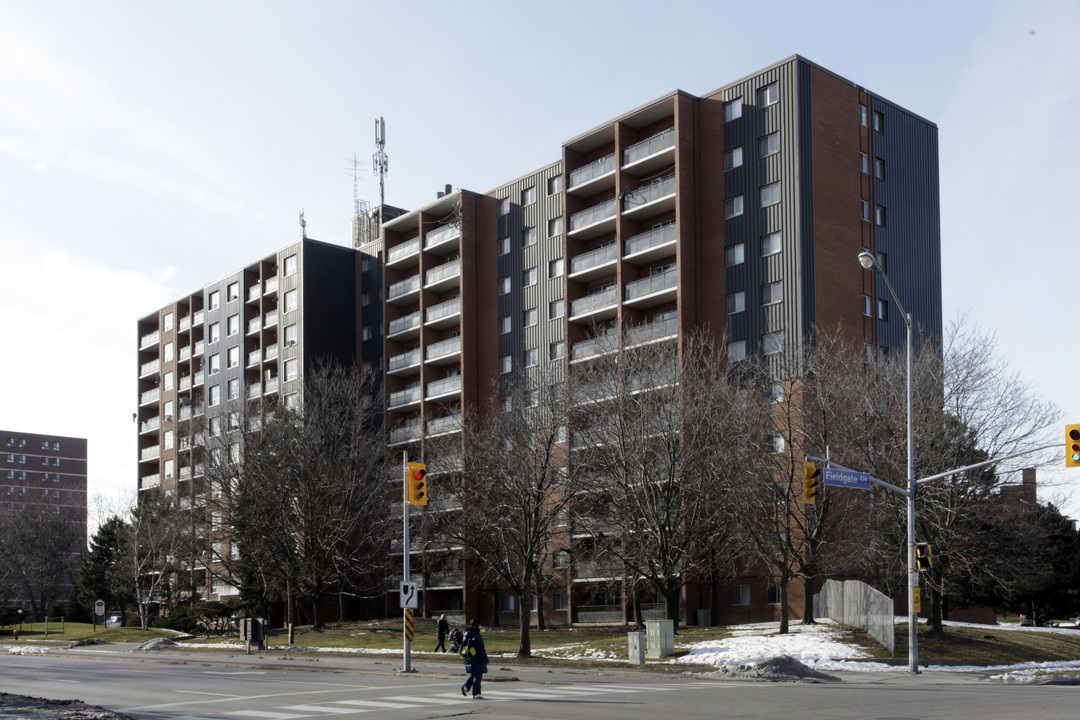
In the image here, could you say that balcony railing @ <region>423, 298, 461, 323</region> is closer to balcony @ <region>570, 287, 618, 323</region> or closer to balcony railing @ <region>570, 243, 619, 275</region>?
balcony railing @ <region>570, 243, 619, 275</region>

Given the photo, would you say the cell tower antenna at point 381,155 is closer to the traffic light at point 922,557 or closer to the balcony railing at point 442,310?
the balcony railing at point 442,310

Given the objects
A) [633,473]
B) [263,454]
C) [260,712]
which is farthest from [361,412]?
[260,712]

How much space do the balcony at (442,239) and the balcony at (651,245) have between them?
17100mm

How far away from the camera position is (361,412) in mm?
64750

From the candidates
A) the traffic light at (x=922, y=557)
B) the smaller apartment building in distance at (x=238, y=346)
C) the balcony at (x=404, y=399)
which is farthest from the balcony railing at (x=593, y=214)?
the traffic light at (x=922, y=557)

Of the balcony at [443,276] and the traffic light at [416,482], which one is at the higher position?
the balcony at [443,276]

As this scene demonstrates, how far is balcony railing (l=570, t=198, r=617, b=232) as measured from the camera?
6206 centimetres

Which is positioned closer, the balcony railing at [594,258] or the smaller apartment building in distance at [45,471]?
the balcony railing at [594,258]

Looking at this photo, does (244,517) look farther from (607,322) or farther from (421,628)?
(607,322)

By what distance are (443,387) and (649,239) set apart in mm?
21025

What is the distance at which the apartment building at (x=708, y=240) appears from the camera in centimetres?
5466

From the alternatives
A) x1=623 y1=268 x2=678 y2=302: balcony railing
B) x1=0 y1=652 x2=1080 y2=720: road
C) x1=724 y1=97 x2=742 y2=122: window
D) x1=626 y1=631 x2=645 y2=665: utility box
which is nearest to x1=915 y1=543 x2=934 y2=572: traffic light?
x1=0 y1=652 x2=1080 y2=720: road

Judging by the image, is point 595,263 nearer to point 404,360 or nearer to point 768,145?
point 768,145

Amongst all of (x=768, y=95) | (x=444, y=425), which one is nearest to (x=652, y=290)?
(x=768, y=95)
